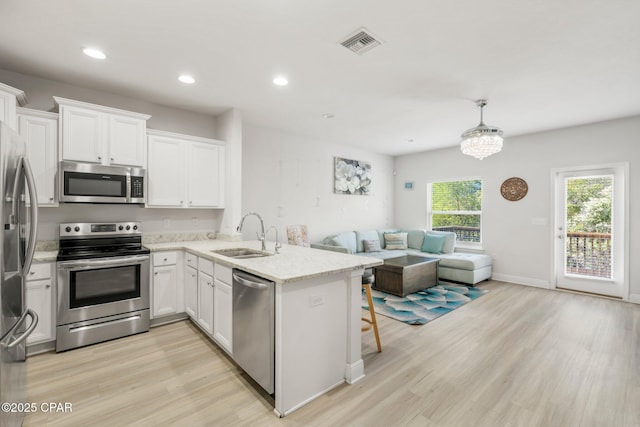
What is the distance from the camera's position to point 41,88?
298cm

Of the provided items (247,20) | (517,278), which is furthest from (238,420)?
(517,278)

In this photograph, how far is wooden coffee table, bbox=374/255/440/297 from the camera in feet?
14.1

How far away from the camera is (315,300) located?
2035 millimetres

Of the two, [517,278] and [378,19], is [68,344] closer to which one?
[378,19]

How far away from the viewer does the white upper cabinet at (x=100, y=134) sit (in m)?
2.85

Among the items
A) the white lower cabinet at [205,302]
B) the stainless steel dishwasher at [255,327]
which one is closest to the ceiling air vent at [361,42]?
the stainless steel dishwasher at [255,327]

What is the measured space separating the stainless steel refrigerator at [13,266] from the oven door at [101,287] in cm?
106

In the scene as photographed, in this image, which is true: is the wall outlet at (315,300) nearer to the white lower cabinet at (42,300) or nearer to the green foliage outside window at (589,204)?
the white lower cabinet at (42,300)

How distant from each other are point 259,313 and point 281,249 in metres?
1.19

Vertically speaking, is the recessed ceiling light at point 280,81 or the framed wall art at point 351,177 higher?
the recessed ceiling light at point 280,81

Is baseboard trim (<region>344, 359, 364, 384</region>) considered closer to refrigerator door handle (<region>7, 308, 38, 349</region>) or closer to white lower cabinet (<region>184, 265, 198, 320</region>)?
white lower cabinet (<region>184, 265, 198, 320</region>)

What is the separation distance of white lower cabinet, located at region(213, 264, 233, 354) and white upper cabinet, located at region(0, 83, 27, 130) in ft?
7.00

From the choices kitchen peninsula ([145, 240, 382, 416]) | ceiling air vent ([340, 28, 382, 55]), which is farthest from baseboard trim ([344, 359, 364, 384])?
ceiling air vent ([340, 28, 382, 55])

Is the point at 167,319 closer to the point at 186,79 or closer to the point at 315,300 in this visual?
the point at 315,300
